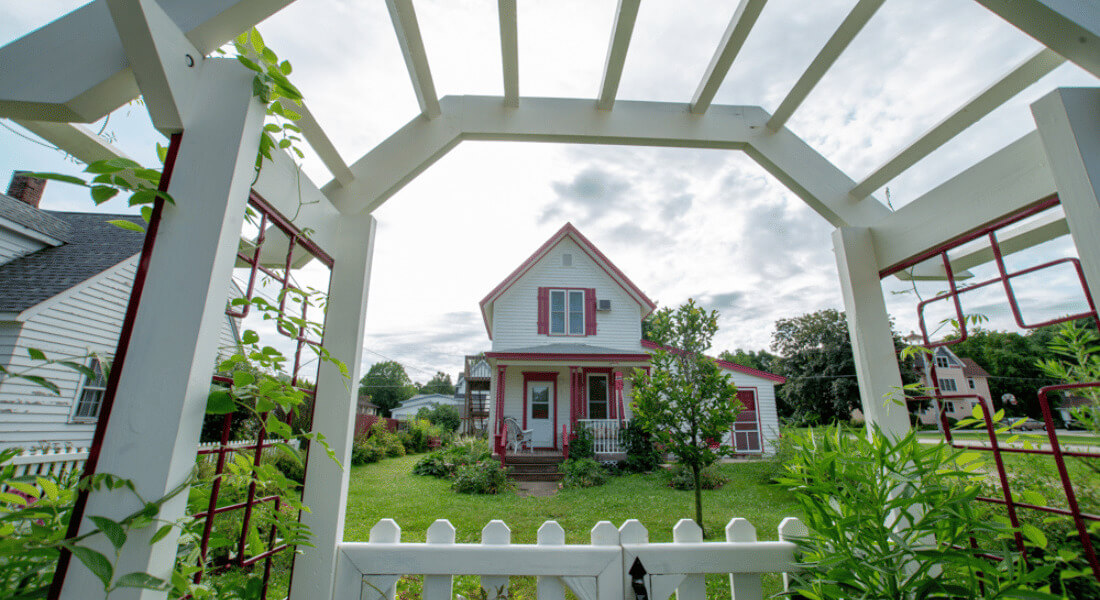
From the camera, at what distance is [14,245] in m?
7.00

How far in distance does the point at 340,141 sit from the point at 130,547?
4.45 feet

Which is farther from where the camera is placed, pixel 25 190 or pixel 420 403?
pixel 420 403

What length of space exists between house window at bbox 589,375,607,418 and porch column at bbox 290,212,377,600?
8.94 metres

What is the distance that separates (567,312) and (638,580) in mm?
9154

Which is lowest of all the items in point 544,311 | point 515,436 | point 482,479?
point 482,479

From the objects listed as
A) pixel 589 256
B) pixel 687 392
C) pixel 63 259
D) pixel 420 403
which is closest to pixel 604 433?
pixel 589 256

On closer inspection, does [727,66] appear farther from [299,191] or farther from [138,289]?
[138,289]

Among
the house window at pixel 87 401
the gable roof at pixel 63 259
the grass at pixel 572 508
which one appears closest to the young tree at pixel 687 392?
the grass at pixel 572 508

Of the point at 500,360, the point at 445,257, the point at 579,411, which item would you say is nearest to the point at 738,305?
the point at 579,411

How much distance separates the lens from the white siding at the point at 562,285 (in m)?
10.1

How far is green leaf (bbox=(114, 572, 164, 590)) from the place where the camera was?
22.0 inches

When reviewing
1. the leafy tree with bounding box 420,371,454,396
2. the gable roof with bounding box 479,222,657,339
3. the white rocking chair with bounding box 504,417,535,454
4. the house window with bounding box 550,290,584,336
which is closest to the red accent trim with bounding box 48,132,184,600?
the white rocking chair with bounding box 504,417,535,454

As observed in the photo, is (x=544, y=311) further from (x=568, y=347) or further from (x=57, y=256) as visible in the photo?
(x=57, y=256)

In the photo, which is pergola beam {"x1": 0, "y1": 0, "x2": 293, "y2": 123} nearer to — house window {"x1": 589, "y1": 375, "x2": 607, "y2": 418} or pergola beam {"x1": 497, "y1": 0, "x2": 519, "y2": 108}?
pergola beam {"x1": 497, "y1": 0, "x2": 519, "y2": 108}
